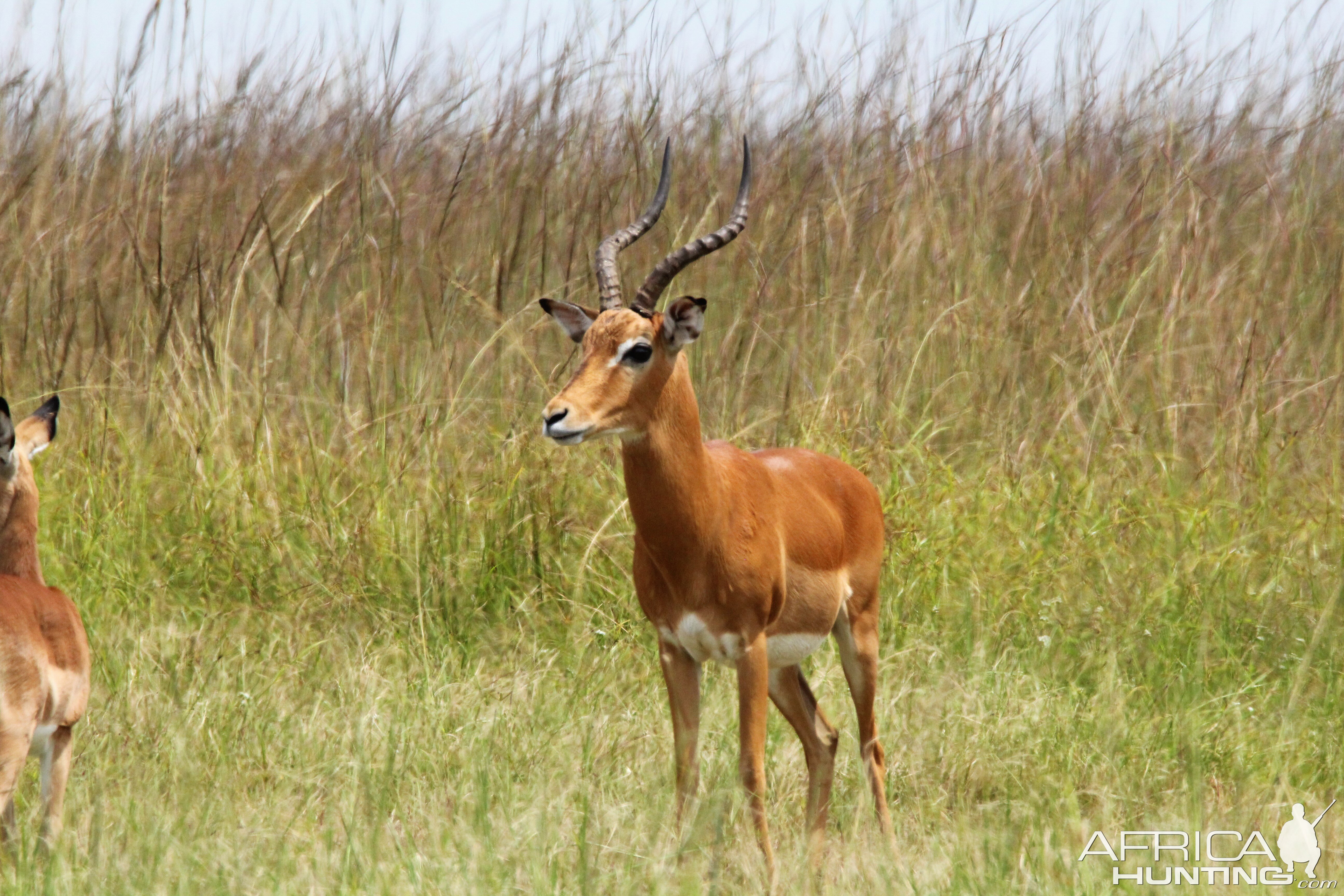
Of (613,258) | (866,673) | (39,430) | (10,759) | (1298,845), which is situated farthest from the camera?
(866,673)

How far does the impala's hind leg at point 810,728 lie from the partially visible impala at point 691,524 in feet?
0.06

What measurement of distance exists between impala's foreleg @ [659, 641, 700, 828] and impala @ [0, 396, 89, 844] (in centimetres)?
136

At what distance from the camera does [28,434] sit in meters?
3.93

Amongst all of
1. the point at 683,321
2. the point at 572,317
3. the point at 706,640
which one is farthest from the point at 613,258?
the point at 706,640

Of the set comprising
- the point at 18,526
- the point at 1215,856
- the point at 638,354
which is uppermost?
the point at 638,354

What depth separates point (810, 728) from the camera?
412 centimetres

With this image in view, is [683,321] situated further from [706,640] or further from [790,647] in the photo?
[790,647]

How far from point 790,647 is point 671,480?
21.8 inches

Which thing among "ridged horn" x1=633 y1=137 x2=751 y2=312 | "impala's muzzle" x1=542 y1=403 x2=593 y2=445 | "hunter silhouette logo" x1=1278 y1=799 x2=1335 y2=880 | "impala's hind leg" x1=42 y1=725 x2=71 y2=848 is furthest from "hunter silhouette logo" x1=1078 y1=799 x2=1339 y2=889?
"impala's hind leg" x1=42 y1=725 x2=71 y2=848

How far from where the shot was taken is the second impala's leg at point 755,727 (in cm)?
361

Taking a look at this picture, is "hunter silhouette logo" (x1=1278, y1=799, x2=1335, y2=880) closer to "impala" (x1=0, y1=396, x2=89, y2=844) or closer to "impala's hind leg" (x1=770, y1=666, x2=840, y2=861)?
"impala's hind leg" (x1=770, y1=666, x2=840, y2=861)

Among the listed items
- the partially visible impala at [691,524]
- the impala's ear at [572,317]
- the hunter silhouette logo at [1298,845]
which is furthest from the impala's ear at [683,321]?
the hunter silhouette logo at [1298,845]

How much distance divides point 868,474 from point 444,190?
2.75 m

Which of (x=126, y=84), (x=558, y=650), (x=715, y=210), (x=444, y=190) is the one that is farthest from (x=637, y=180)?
(x=558, y=650)
